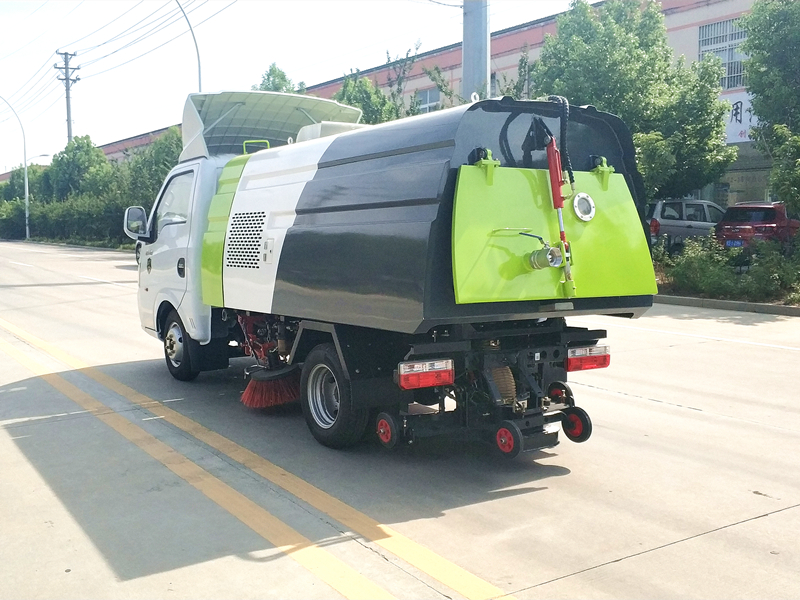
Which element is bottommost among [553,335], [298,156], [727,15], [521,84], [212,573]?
[212,573]

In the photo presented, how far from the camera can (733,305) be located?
53.8 ft

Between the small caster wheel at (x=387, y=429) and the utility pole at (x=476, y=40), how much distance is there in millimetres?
14219

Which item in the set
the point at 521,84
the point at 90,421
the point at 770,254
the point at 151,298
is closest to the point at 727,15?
the point at 521,84

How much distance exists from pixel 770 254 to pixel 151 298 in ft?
42.7

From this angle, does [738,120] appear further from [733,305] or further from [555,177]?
[555,177]

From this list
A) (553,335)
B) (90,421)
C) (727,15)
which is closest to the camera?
(553,335)

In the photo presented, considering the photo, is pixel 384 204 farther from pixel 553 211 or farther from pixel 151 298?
pixel 151 298

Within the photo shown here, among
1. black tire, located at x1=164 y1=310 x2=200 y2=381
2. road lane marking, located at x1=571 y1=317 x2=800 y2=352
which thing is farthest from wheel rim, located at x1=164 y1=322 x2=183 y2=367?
road lane marking, located at x1=571 y1=317 x2=800 y2=352

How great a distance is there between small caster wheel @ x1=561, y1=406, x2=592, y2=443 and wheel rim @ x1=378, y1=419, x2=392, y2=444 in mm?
1267

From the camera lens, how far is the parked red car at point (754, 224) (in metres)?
20.0

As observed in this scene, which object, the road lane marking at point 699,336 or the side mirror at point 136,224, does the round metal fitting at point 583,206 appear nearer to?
the side mirror at point 136,224

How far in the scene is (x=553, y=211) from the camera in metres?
5.62

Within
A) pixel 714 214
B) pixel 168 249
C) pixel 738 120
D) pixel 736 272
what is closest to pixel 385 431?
pixel 168 249

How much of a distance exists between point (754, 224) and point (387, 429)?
17528 millimetres
